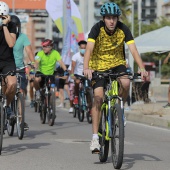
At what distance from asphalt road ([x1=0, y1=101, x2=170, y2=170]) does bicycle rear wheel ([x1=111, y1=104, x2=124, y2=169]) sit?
217 mm

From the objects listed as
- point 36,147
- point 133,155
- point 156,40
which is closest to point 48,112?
point 36,147

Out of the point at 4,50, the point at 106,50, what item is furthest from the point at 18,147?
the point at 106,50

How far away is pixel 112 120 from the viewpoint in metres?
8.84

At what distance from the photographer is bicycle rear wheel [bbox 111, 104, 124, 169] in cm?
844

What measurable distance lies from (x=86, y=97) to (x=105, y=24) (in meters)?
8.52

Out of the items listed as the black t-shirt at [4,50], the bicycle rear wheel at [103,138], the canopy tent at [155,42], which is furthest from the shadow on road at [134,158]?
the canopy tent at [155,42]

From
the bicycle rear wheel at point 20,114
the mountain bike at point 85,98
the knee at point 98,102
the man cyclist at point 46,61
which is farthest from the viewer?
the mountain bike at point 85,98

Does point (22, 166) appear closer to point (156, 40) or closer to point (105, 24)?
point (105, 24)

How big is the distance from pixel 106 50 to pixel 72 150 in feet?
6.81

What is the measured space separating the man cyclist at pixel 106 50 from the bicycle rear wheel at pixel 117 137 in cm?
34

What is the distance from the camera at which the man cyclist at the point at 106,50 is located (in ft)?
29.8

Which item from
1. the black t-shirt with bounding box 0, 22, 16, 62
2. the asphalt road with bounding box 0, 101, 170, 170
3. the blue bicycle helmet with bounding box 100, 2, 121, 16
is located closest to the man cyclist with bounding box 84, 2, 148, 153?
the blue bicycle helmet with bounding box 100, 2, 121, 16

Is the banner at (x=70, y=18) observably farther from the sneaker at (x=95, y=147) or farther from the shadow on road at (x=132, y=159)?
the sneaker at (x=95, y=147)

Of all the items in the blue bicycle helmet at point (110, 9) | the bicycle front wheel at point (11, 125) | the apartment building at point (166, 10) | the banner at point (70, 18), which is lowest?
the bicycle front wheel at point (11, 125)
